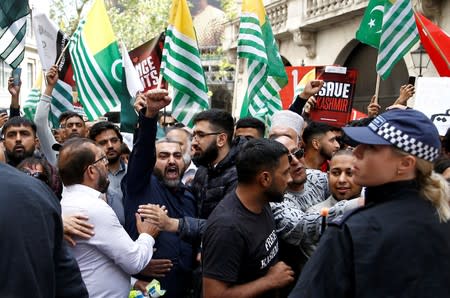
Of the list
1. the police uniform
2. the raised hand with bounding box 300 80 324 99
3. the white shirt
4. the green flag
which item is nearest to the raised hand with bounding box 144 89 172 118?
the white shirt

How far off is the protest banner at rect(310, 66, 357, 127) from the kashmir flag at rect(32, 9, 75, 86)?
10.3ft

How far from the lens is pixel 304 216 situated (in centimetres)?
319

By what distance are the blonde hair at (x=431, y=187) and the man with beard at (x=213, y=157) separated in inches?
70.1

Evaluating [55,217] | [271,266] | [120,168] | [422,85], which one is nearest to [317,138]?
[422,85]

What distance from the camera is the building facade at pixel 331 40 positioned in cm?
1324

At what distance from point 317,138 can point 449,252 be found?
9.98ft

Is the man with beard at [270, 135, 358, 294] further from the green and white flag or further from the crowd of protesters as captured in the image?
the green and white flag

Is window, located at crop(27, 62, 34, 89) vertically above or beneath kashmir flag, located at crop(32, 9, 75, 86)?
beneath

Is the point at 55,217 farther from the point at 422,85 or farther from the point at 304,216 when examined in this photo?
the point at 422,85

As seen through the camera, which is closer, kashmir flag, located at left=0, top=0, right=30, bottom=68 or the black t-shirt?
the black t-shirt

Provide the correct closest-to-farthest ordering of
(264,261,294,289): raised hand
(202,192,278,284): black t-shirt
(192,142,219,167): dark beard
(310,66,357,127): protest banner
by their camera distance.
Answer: (202,192,278,284): black t-shirt < (264,261,294,289): raised hand < (192,142,219,167): dark beard < (310,66,357,127): protest banner

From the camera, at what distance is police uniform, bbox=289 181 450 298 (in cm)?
186

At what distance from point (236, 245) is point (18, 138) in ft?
12.3

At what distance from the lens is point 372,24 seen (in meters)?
6.99
